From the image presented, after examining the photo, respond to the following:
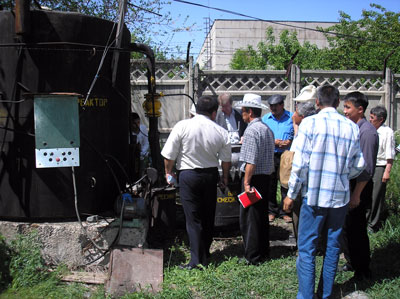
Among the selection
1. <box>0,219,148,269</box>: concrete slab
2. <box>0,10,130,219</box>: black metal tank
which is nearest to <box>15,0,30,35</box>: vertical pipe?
<box>0,10,130,219</box>: black metal tank

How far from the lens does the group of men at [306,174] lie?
381 centimetres

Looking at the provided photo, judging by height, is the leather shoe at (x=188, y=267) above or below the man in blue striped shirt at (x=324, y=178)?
below

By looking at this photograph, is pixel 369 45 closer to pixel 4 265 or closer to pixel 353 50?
pixel 353 50

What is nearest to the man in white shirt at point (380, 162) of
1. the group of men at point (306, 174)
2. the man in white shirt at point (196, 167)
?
the group of men at point (306, 174)

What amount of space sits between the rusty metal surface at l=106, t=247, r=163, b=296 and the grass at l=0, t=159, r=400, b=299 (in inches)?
4.9

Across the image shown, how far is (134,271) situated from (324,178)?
2.30 meters

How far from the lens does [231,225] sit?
5945 mm

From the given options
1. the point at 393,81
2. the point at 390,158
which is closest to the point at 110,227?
the point at 390,158

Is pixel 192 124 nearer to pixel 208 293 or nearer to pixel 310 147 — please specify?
pixel 310 147

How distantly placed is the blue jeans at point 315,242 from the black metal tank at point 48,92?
2.47m

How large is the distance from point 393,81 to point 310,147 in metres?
9.46

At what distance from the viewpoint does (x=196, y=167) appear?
192 inches

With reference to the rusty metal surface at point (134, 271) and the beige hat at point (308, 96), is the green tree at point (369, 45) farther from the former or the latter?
the rusty metal surface at point (134, 271)

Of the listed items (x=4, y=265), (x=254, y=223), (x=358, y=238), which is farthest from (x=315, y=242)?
(x=4, y=265)
